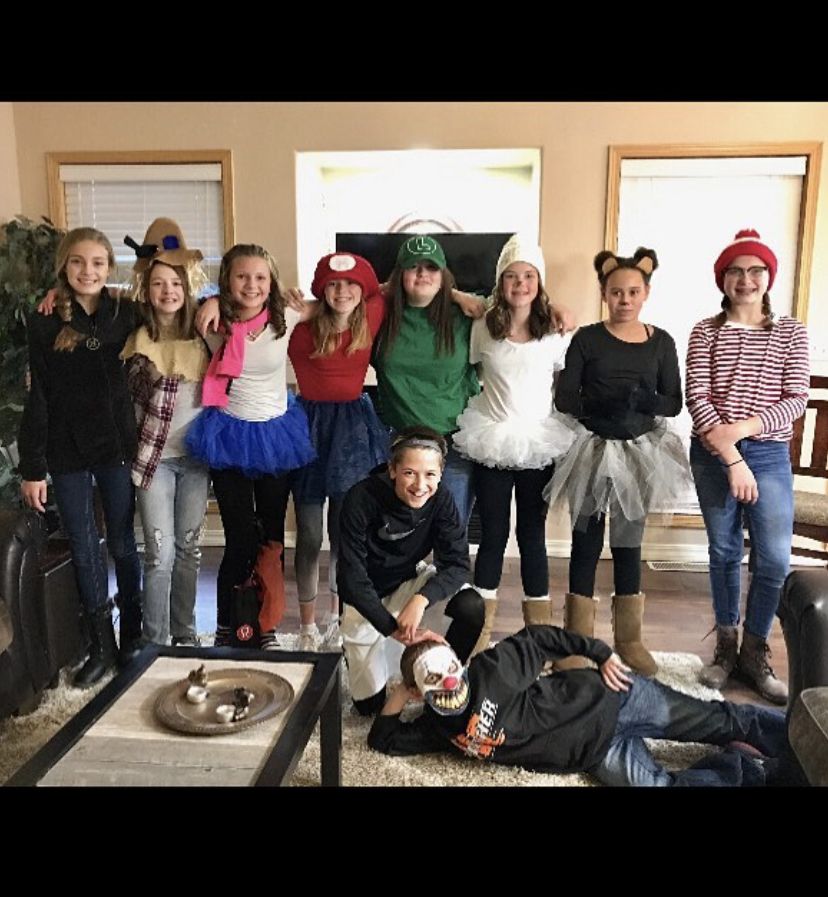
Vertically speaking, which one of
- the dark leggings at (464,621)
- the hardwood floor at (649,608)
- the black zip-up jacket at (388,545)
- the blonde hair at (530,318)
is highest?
the blonde hair at (530,318)

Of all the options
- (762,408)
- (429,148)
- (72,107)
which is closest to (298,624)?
(762,408)

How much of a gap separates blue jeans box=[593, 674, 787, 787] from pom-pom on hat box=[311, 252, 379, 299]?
4.79 ft

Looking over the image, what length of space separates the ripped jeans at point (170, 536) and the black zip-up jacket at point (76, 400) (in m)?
0.18

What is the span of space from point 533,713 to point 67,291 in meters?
1.80

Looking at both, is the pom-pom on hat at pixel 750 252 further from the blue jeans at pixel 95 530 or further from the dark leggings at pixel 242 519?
the blue jeans at pixel 95 530

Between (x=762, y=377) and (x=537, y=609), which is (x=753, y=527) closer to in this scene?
(x=762, y=377)

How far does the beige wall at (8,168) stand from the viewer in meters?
3.84

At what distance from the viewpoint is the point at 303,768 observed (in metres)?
2.13

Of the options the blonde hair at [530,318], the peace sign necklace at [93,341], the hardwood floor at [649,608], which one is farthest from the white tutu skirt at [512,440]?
the peace sign necklace at [93,341]

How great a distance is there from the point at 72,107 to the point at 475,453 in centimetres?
276

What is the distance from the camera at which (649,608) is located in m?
3.36

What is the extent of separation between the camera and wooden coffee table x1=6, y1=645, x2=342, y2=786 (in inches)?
57.1

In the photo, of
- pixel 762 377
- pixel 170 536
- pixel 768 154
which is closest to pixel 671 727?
pixel 762 377

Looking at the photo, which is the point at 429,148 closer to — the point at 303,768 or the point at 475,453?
the point at 475,453
